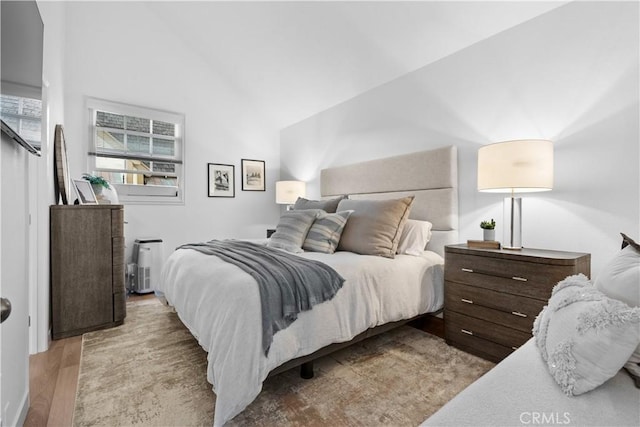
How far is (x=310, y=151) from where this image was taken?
462 centimetres

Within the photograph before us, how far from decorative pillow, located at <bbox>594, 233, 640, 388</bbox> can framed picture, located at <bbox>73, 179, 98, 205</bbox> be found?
3.62 m

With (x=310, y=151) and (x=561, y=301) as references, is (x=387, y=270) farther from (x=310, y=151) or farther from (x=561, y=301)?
(x=310, y=151)

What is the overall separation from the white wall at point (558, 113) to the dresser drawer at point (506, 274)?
1.80 ft

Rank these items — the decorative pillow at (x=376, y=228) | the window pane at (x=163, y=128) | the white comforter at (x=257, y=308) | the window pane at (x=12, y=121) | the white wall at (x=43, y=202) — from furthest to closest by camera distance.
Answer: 1. the window pane at (x=163, y=128)
2. the decorative pillow at (x=376, y=228)
3. the white wall at (x=43, y=202)
4. the white comforter at (x=257, y=308)
5. the window pane at (x=12, y=121)

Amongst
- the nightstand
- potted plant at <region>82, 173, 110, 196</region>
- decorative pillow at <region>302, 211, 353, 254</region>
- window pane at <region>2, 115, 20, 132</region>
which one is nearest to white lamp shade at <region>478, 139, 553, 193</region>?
the nightstand

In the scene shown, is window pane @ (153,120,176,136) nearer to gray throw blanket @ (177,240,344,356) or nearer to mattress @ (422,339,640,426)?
gray throw blanket @ (177,240,344,356)

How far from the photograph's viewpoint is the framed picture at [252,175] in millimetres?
4875

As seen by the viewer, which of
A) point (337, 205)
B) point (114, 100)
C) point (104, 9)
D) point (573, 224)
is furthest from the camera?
point (114, 100)

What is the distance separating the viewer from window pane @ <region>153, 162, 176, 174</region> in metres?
4.21

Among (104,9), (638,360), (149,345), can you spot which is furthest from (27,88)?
(104,9)

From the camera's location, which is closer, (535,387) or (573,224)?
(535,387)

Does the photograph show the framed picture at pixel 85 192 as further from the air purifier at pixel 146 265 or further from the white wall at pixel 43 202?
the air purifier at pixel 146 265


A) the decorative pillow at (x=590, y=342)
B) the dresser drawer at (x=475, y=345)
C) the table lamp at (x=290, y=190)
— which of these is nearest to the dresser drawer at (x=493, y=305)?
the dresser drawer at (x=475, y=345)

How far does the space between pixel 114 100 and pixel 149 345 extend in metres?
3.09
